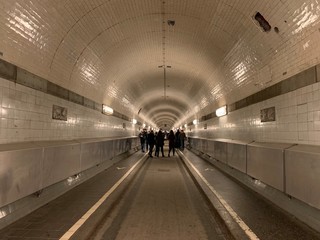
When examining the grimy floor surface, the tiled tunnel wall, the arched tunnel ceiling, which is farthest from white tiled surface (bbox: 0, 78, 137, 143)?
the tiled tunnel wall

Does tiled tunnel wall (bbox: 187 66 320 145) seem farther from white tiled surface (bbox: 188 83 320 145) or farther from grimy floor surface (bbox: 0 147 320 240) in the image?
grimy floor surface (bbox: 0 147 320 240)

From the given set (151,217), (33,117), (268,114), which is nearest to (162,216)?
(151,217)

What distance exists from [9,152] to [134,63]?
9124mm

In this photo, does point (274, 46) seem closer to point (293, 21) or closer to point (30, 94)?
point (293, 21)

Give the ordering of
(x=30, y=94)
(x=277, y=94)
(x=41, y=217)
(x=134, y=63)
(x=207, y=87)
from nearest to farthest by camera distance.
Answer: (x=41, y=217)
(x=30, y=94)
(x=277, y=94)
(x=134, y=63)
(x=207, y=87)

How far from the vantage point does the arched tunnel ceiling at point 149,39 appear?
5.58 metres

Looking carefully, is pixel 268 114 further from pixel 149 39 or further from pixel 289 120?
pixel 149 39

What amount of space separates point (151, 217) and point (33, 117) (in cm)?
363

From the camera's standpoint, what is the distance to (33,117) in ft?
21.0

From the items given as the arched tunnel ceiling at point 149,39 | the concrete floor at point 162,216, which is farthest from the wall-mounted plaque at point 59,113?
the concrete floor at point 162,216

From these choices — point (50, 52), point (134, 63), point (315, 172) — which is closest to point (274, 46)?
point (315, 172)

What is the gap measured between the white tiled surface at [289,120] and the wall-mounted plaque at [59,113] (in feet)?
19.5

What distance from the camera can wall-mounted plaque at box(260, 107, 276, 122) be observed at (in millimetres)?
7137

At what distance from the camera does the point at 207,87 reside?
14.9 metres
